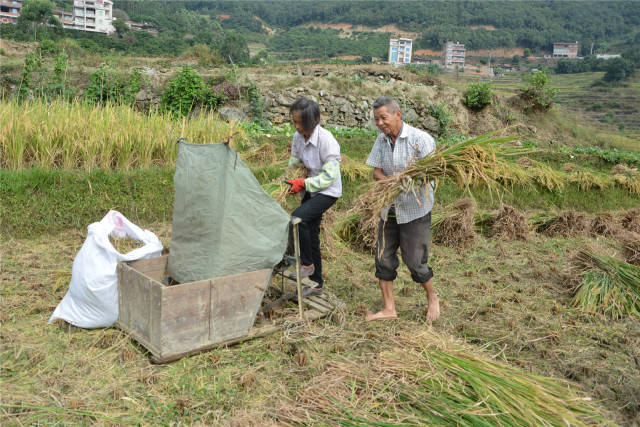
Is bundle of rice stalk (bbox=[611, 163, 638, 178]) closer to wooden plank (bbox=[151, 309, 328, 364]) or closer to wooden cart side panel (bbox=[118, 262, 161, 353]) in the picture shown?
wooden plank (bbox=[151, 309, 328, 364])

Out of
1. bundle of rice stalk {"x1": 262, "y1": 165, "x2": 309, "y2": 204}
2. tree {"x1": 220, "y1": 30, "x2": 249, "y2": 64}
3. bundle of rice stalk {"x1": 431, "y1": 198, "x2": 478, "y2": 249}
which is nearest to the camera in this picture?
bundle of rice stalk {"x1": 262, "y1": 165, "x2": 309, "y2": 204}

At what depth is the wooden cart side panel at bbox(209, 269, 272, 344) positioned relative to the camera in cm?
273

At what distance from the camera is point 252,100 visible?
10984 mm

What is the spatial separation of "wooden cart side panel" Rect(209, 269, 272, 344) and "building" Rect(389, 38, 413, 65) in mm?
47267

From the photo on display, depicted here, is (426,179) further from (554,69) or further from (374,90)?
(554,69)

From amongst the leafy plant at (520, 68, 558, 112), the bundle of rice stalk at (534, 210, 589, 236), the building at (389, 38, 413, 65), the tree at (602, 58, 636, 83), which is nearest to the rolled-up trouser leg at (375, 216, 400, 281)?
the bundle of rice stalk at (534, 210, 589, 236)

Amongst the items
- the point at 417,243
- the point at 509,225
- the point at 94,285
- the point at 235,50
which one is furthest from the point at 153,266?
the point at 235,50

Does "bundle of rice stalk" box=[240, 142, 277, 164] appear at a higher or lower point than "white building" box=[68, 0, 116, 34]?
lower

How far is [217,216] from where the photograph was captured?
2781 mm

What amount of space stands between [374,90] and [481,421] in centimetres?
1276

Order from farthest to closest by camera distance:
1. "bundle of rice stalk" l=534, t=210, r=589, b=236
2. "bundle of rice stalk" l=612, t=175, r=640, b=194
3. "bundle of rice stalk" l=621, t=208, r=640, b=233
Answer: "bundle of rice stalk" l=612, t=175, r=640, b=194, "bundle of rice stalk" l=621, t=208, r=640, b=233, "bundle of rice stalk" l=534, t=210, r=589, b=236

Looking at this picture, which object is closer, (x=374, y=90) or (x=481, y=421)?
(x=481, y=421)

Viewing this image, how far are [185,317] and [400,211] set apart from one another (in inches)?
59.6

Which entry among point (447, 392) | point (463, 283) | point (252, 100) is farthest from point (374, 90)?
point (447, 392)
